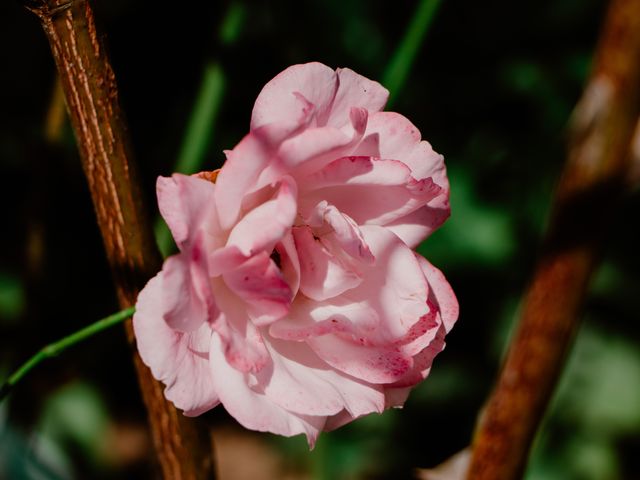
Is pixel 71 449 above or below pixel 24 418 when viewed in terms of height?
below

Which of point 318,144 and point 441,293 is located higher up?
point 318,144

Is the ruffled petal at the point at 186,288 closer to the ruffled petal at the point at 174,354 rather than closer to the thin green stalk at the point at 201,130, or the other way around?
the ruffled petal at the point at 174,354

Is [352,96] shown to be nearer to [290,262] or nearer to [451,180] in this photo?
[290,262]

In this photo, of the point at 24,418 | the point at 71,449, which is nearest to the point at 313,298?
the point at 24,418

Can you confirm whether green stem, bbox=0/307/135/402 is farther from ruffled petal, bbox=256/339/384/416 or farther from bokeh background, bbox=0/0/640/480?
bokeh background, bbox=0/0/640/480

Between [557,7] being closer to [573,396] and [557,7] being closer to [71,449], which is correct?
[573,396]

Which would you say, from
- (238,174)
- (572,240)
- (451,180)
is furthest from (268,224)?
(451,180)

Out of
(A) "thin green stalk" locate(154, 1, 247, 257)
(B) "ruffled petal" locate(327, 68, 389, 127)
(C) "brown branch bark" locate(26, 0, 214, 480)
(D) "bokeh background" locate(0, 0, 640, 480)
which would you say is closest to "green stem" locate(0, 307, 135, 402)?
(C) "brown branch bark" locate(26, 0, 214, 480)
